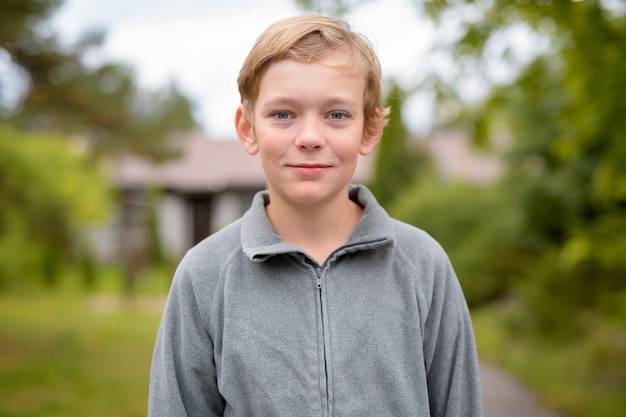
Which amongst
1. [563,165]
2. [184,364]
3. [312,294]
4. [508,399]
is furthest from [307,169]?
[563,165]

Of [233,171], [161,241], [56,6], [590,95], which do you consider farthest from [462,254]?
[233,171]

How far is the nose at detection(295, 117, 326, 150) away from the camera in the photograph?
1871mm

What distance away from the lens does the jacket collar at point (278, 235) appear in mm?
1938

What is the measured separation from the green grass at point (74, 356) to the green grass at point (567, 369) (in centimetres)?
426

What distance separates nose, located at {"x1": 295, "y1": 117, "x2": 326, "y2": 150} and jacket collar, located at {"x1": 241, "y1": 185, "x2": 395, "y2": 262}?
0.89 feet

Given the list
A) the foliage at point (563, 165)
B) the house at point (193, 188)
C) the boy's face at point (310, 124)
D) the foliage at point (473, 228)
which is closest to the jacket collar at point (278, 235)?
the boy's face at point (310, 124)

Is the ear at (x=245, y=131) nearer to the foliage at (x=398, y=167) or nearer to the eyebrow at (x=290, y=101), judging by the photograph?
the eyebrow at (x=290, y=101)

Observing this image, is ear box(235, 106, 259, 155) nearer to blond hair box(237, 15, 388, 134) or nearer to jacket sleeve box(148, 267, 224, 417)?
blond hair box(237, 15, 388, 134)

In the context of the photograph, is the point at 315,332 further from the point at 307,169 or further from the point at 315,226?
the point at 307,169

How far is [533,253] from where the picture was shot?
13836 mm

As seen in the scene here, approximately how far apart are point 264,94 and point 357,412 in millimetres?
848

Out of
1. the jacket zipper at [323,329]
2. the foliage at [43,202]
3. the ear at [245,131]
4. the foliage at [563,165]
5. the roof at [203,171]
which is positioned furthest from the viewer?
the roof at [203,171]

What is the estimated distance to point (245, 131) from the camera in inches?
83.1

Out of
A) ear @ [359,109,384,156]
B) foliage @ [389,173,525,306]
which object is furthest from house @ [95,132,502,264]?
ear @ [359,109,384,156]
